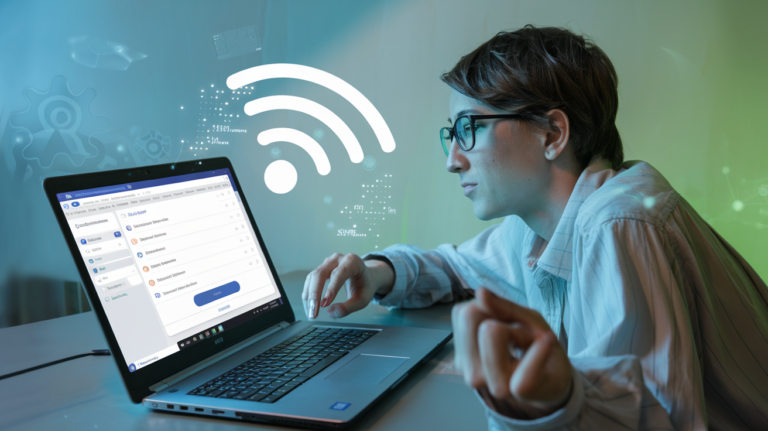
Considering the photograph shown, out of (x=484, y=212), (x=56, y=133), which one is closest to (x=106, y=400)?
(x=484, y=212)

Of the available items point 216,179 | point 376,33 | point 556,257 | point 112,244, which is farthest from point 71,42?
point 556,257

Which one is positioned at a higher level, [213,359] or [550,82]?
[550,82]

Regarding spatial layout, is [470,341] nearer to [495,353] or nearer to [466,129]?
[495,353]

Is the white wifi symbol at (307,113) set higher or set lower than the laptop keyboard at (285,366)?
higher

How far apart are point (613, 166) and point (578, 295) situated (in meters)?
0.41

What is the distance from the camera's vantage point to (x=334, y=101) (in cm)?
171

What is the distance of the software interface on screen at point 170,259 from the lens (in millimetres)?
689

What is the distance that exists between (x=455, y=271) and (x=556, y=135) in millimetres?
450


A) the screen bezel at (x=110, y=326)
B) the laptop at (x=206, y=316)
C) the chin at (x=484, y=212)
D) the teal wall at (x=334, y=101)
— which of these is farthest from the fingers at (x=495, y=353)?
the teal wall at (x=334, y=101)

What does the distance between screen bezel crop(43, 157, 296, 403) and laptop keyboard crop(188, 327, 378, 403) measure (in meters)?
0.07

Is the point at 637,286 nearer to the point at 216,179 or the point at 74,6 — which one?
the point at 216,179

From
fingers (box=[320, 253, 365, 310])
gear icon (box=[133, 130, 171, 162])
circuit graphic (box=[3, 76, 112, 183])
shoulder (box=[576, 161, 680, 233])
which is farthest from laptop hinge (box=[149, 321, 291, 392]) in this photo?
circuit graphic (box=[3, 76, 112, 183])

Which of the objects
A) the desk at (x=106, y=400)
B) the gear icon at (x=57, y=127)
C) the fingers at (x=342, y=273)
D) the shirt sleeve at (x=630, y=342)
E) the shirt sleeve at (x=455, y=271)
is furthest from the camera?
the gear icon at (x=57, y=127)

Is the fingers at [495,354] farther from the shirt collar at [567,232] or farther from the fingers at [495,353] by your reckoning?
the shirt collar at [567,232]
